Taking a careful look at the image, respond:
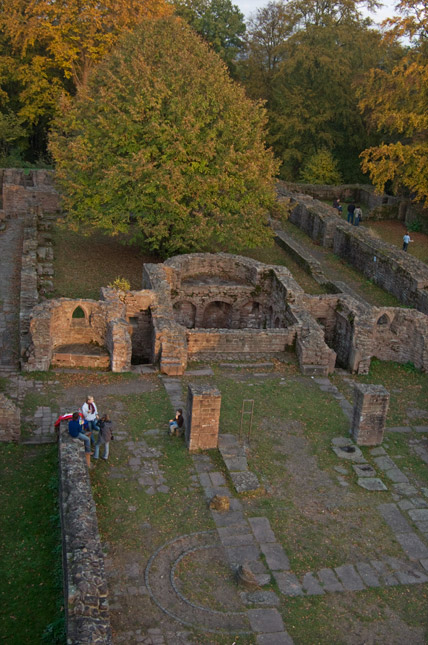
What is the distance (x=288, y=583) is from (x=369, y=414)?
5.14 meters

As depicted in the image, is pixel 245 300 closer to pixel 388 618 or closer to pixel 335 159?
pixel 388 618

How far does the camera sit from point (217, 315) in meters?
24.3

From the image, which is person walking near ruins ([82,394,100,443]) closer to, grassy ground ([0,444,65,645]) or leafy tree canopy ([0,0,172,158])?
grassy ground ([0,444,65,645])

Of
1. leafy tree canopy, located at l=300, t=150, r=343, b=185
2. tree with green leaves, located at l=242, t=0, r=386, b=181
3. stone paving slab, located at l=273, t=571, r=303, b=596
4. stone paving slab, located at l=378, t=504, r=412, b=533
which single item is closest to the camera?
stone paving slab, located at l=273, t=571, r=303, b=596

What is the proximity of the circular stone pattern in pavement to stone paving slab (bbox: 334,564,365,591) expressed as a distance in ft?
6.24

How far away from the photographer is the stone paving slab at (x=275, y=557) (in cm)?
1131

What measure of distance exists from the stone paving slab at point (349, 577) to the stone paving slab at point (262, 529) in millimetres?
1262

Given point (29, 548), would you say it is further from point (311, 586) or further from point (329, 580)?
point (329, 580)

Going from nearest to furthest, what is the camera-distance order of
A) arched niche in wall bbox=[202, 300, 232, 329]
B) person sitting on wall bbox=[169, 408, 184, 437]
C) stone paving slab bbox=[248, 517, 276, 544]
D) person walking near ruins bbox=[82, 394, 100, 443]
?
stone paving slab bbox=[248, 517, 276, 544] < person walking near ruins bbox=[82, 394, 100, 443] < person sitting on wall bbox=[169, 408, 184, 437] < arched niche in wall bbox=[202, 300, 232, 329]

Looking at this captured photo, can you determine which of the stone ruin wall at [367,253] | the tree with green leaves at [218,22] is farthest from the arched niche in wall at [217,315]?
the tree with green leaves at [218,22]

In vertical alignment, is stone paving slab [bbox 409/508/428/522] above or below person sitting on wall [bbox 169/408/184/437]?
below

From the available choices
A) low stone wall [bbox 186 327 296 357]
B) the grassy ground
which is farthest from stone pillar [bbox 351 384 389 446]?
the grassy ground

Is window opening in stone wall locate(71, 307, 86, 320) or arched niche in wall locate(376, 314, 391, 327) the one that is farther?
arched niche in wall locate(376, 314, 391, 327)

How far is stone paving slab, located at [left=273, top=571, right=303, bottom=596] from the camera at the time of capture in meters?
10.8
